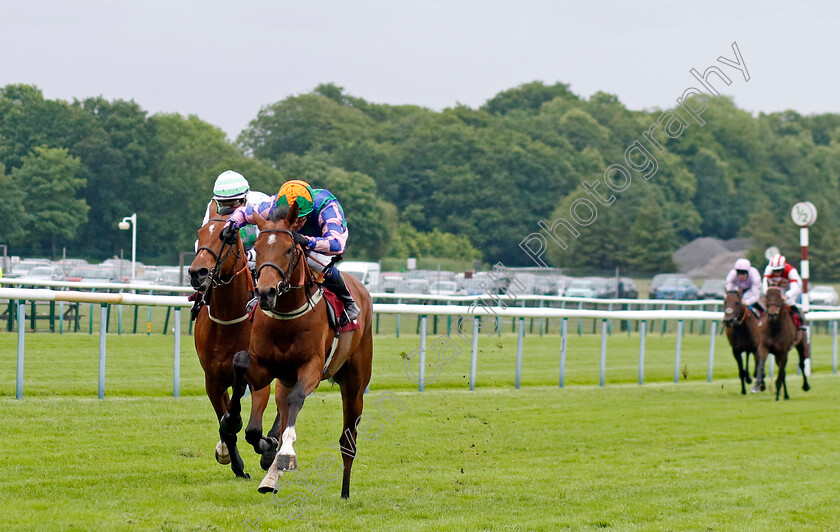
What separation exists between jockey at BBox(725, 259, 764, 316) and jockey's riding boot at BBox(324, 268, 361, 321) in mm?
Result: 9491

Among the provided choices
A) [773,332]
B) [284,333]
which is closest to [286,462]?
[284,333]

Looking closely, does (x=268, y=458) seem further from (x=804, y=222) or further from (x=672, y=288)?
(x=672, y=288)

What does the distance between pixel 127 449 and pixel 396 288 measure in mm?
22057

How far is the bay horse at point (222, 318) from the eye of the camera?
5.72 meters

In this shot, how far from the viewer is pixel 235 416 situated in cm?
565

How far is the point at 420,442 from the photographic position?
27.3ft

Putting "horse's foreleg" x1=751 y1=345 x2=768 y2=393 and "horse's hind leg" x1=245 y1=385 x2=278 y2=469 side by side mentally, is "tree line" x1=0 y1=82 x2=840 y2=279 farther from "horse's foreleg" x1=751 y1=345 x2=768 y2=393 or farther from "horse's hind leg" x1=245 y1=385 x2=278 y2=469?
"horse's hind leg" x1=245 y1=385 x2=278 y2=469

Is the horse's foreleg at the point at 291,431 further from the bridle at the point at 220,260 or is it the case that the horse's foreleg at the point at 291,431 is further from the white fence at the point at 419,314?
the white fence at the point at 419,314

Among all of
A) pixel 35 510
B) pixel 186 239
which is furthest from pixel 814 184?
pixel 35 510

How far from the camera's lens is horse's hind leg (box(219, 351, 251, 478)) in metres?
5.26

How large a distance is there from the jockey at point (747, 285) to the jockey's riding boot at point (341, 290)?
9.49m

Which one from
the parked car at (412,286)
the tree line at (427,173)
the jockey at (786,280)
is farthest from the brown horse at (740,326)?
the tree line at (427,173)

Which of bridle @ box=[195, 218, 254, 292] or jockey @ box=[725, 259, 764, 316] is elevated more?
bridle @ box=[195, 218, 254, 292]

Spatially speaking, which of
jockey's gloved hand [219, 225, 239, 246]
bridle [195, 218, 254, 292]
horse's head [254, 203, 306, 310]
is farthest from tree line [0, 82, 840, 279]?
horse's head [254, 203, 306, 310]
